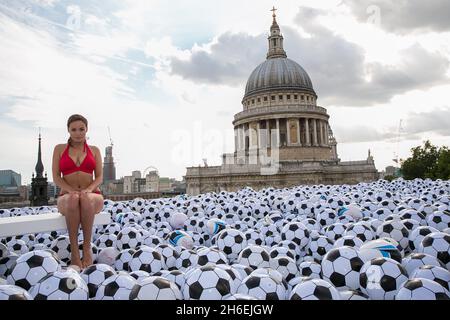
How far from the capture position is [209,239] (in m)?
15.6

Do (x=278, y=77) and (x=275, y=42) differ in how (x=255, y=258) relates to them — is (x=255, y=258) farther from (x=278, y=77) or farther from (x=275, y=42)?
(x=275, y=42)

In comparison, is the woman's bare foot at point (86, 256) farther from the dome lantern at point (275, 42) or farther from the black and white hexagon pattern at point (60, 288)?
the dome lantern at point (275, 42)

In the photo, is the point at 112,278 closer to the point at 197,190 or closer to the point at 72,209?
the point at 72,209

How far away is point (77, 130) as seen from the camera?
340 inches

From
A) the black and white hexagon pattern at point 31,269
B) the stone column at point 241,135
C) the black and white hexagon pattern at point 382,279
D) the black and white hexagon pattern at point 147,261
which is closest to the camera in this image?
the black and white hexagon pattern at point 382,279

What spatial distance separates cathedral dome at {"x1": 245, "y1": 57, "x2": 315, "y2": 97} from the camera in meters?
79.6

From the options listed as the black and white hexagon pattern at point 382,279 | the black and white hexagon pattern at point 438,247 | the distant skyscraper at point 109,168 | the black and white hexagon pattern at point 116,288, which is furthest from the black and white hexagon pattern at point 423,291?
the distant skyscraper at point 109,168

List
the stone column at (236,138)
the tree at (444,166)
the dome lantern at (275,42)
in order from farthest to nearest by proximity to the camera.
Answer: the dome lantern at (275,42) → the stone column at (236,138) → the tree at (444,166)

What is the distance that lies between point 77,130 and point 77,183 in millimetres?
1249

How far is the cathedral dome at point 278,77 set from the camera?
7962cm

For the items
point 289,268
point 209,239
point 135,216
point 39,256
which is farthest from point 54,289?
point 135,216

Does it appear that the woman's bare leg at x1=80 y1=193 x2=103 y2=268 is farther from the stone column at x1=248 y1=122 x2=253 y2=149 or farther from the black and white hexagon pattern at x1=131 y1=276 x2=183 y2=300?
the stone column at x1=248 y1=122 x2=253 y2=149

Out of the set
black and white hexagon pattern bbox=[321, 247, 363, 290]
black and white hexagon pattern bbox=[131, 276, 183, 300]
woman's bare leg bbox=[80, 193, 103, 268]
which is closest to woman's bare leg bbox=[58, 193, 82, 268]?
woman's bare leg bbox=[80, 193, 103, 268]
